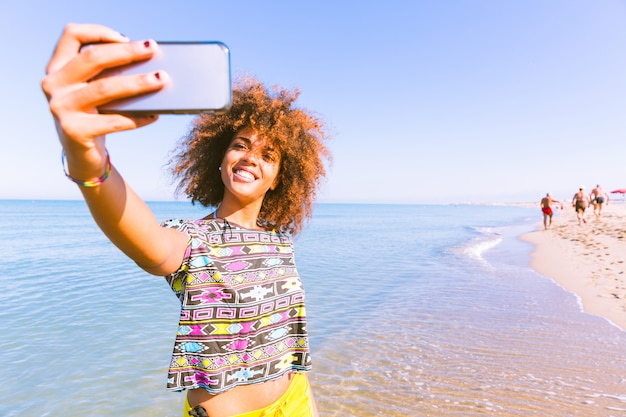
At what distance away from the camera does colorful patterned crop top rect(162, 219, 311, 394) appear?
63.9 inches

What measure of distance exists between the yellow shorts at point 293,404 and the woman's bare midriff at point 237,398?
1.0 inches

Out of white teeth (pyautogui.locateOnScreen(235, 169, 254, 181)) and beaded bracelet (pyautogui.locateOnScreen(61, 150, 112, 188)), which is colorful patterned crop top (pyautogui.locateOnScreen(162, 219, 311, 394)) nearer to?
white teeth (pyautogui.locateOnScreen(235, 169, 254, 181))

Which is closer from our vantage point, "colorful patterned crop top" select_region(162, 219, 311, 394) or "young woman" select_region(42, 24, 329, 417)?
"young woman" select_region(42, 24, 329, 417)

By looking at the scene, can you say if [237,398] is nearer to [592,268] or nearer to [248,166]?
[248,166]

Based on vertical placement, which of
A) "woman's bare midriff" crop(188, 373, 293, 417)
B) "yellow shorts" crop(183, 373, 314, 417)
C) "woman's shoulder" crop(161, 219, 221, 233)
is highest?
"woman's shoulder" crop(161, 219, 221, 233)

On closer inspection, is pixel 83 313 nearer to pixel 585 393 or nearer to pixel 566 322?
pixel 585 393

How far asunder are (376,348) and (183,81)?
5.92 metres

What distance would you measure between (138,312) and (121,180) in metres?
7.97

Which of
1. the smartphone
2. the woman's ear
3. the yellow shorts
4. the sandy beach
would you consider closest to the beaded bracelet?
the smartphone

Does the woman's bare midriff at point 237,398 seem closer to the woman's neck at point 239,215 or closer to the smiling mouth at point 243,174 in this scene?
the woman's neck at point 239,215

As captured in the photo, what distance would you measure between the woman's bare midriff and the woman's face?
90cm

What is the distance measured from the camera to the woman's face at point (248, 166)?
192cm

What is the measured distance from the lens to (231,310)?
5.49ft

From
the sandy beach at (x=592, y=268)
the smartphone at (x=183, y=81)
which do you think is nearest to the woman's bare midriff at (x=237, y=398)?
the smartphone at (x=183, y=81)
